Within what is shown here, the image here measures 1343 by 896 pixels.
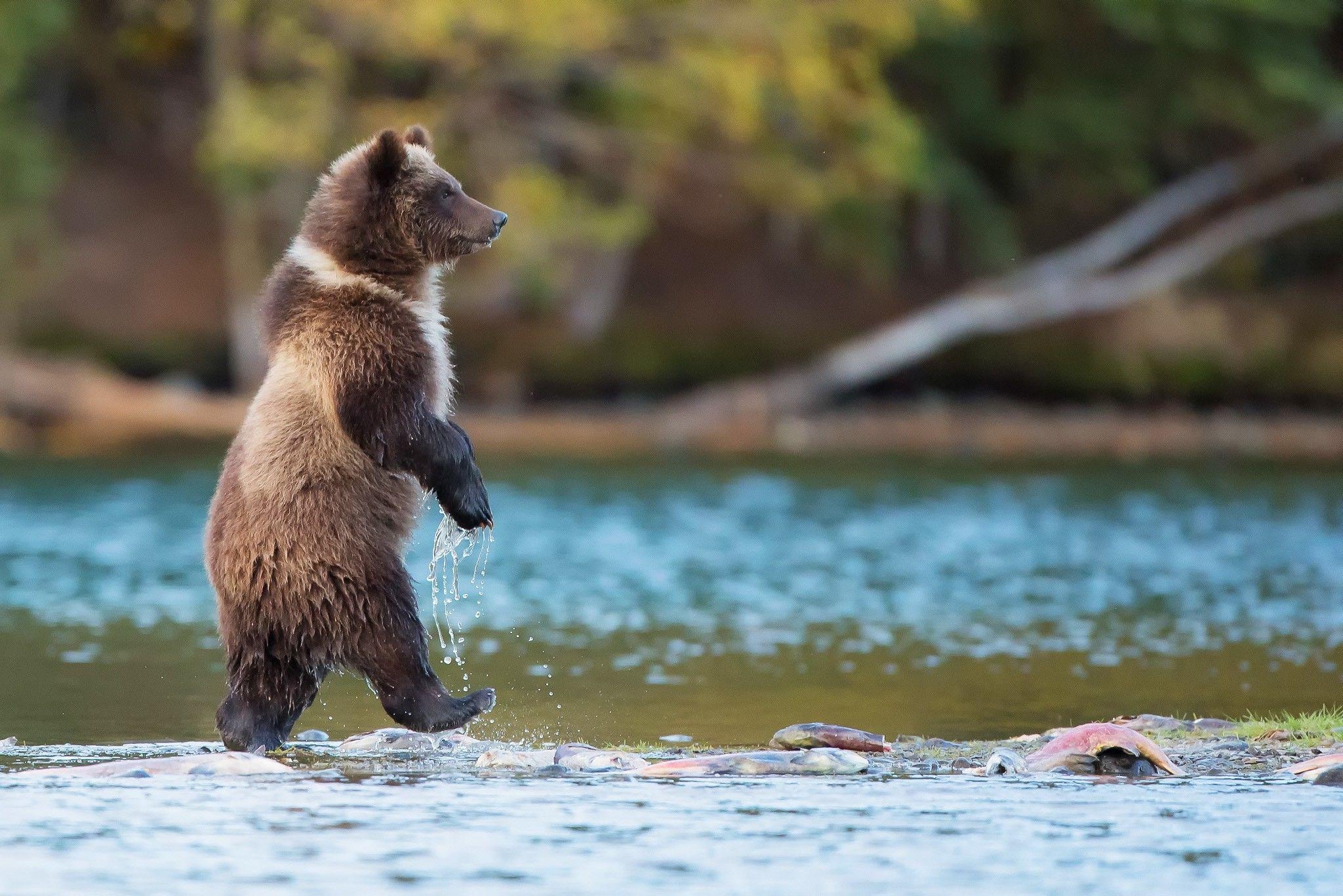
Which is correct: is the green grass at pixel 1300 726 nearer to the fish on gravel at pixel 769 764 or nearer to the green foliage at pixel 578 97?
the fish on gravel at pixel 769 764

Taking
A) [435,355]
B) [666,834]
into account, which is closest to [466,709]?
[435,355]

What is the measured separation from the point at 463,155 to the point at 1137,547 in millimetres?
15985

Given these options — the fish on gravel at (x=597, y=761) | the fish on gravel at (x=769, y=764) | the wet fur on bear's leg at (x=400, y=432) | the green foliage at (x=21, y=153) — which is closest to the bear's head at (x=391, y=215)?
the wet fur on bear's leg at (x=400, y=432)

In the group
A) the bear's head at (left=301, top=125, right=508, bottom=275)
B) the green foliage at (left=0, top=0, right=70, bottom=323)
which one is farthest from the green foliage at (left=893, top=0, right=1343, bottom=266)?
the bear's head at (left=301, top=125, right=508, bottom=275)

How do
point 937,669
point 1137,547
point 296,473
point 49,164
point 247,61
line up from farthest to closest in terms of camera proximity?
point 247,61, point 49,164, point 1137,547, point 937,669, point 296,473

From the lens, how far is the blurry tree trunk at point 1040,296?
104 feet

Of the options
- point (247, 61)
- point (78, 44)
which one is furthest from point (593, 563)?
point (78, 44)

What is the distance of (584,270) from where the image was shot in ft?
114

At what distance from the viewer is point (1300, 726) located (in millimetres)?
8492

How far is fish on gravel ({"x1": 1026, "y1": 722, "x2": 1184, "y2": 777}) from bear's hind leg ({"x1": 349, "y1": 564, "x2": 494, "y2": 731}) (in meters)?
2.18

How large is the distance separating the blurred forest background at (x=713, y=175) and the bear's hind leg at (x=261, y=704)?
67.7 feet

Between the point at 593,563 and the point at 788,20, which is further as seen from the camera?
the point at 788,20

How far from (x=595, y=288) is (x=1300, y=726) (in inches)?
1046

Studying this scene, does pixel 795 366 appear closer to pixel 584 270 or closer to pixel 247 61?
pixel 584 270
